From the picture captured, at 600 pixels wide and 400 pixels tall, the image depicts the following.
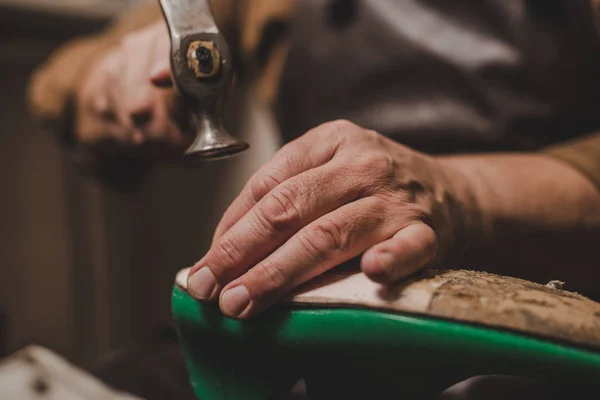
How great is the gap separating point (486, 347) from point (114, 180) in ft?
2.67

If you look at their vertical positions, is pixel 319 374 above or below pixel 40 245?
above

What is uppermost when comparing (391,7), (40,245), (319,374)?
(391,7)

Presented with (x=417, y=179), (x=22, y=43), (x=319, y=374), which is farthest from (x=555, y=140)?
(x=22, y=43)

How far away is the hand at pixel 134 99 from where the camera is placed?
0.57 metres

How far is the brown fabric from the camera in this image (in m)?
0.57

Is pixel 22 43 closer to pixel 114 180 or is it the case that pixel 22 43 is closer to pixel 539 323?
pixel 114 180

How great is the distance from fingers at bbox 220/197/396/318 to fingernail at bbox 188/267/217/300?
12 mm

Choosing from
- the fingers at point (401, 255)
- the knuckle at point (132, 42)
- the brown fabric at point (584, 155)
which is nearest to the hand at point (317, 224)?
the fingers at point (401, 255)

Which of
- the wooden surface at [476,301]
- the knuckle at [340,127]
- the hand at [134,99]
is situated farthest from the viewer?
the hand at [134,99]

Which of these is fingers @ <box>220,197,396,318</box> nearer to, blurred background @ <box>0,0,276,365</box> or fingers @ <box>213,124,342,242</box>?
fingers @ <box>213,124,342,242</box>

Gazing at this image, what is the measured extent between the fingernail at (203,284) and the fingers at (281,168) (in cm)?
3

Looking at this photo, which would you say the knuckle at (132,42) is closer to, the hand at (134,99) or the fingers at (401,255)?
the hand at (134,99)

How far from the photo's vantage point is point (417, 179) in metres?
0.38

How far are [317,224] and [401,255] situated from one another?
5cm
